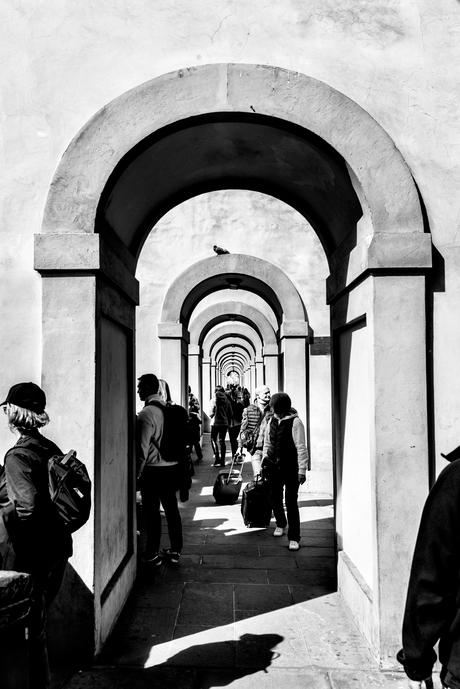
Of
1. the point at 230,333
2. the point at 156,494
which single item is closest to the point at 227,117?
the point at 156,494

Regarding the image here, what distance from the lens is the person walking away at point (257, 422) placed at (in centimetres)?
733

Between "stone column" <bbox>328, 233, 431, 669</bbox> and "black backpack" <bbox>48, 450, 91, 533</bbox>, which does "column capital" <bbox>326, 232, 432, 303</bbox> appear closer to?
"stone column" <bbox>328, 233, 431, 669</bbox>

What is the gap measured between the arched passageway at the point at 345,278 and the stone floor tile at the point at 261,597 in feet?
1.92

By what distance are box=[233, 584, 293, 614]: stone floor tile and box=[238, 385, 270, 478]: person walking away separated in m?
1.96

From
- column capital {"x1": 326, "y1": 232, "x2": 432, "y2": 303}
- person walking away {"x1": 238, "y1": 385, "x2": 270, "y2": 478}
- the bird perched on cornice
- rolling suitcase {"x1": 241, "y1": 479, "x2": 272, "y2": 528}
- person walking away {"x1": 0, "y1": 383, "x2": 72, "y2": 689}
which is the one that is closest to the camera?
person walking away {"x1": 0, "y1": 383, "x2": 72, "y2": 689}

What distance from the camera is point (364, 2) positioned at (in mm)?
4383

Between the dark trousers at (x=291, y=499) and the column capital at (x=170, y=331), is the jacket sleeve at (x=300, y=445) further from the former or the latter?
the column capital at (x=170, y=331)

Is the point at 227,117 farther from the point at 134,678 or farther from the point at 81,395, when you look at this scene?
the point at 134,678

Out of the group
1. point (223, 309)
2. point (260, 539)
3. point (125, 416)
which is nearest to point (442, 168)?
point (125, 416)

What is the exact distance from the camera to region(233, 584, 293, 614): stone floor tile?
490 centimetres

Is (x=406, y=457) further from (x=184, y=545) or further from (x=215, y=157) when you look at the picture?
(x=184, y=545)

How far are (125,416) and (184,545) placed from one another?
2.35m

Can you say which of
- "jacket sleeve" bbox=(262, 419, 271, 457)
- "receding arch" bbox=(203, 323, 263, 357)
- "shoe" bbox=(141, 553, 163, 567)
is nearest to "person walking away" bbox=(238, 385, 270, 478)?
"jacket sleeve" bbox=(262, 419, 271, 457)

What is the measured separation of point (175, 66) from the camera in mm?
4371
